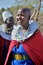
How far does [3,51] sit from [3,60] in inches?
6.8

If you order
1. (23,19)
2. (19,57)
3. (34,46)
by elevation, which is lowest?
(19,57)

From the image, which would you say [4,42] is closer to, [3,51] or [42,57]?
[3,51]

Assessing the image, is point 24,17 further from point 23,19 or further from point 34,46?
point 34,46

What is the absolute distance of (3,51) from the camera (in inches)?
206

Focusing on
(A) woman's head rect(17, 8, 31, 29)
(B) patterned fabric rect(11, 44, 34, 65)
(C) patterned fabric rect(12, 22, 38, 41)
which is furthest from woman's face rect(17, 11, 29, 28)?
(B) patterned fabric rect(11, 44, 34, 65)

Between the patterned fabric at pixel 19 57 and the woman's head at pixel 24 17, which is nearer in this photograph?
the woman's head at pixel 24 17

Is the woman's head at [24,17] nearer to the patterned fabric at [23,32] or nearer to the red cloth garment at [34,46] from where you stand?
the patterned fabric at [23,32]

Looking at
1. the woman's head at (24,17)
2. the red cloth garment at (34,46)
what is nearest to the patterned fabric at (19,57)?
the red cloth garment at (34,46)

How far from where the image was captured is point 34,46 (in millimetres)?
5027

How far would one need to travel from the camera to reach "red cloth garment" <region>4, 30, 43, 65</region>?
4965 mm

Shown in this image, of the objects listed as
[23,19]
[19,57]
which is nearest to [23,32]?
[23,19]

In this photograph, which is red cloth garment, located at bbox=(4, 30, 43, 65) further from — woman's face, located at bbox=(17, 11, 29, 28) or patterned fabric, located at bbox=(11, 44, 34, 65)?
woman's face, located at bbox=(17, 11, 29, 28)

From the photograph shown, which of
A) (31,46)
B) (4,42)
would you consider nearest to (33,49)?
(31,46)

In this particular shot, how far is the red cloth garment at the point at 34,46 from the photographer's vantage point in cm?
496
